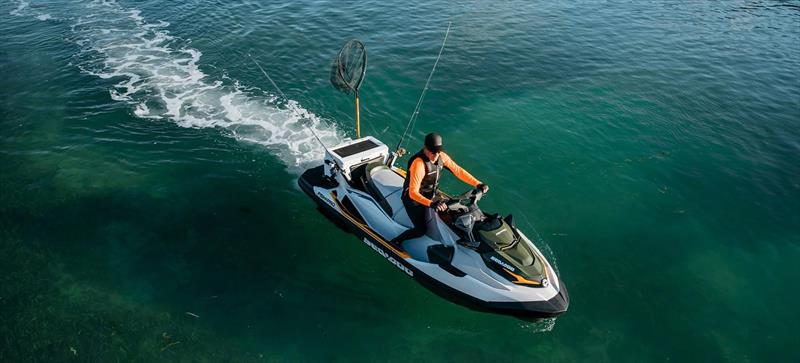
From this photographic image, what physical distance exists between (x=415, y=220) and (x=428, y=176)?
882mm

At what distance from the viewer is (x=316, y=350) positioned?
736 cm

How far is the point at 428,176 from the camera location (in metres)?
7.79

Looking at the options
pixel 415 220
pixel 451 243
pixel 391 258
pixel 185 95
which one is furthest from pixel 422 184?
pixel 185 95

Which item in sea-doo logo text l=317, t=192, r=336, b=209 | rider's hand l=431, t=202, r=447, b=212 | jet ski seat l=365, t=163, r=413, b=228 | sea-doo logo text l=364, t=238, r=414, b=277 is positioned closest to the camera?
rider's hand l=431, t=202, r=447, b=212

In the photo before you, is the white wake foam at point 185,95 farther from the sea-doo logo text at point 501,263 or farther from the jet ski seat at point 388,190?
the sea-doo logo text at point 501,263

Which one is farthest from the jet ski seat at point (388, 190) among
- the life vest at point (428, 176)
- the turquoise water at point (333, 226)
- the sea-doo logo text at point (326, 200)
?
the turquoise water at point (333, 226)

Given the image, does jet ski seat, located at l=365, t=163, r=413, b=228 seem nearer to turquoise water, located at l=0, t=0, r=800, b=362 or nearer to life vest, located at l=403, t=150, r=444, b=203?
life vest, located at l=403, t=150, r=444, b=203

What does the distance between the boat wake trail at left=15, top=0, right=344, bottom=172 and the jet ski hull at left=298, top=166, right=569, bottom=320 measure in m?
2.20

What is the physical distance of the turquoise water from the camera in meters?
7.68

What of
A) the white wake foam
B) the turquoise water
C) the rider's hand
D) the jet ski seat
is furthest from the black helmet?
the white wake foam

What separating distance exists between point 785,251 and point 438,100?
10.2 metres

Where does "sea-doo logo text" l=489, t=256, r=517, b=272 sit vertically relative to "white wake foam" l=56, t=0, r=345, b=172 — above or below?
below

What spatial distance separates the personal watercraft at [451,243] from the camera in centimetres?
711

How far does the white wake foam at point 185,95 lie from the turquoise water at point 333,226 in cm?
10
